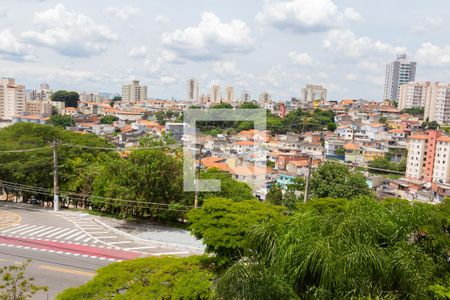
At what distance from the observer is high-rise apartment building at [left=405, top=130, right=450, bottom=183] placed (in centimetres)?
5053

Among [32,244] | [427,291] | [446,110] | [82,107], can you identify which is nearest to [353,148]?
[446,110]

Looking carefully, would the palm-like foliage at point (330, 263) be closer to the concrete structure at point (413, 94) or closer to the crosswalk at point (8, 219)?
the crosswalk at point (8, 219)

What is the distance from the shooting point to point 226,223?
10.1 m

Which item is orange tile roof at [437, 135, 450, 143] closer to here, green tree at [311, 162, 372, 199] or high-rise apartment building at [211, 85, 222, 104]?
green tree at [311, 162, 372, 199]

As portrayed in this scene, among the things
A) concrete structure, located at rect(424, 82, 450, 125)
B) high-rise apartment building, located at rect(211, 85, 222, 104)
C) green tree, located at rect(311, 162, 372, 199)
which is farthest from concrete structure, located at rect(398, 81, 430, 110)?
green tree, located at rect(311, 162, 372, 199)

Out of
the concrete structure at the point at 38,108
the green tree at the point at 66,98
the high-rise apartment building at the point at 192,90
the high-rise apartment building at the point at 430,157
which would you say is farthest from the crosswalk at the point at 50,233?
the high-rise apartment building at the point at 192,90

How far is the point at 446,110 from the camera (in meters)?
86.9

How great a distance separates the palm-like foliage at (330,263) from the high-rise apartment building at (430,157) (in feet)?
161

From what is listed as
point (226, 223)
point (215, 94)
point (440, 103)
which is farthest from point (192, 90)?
point (226, 223)

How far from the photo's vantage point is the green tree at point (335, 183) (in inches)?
1030

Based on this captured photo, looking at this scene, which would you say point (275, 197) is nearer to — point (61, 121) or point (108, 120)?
point (61, 121)

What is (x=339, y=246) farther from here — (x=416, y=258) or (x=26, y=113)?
(x=26, y=113)

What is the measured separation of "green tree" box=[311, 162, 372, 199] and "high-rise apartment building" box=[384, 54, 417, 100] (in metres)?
117

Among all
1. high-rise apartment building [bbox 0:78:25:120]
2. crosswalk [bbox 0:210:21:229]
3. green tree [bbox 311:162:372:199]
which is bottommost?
crosswalk [bbox 0:210:21:229]
